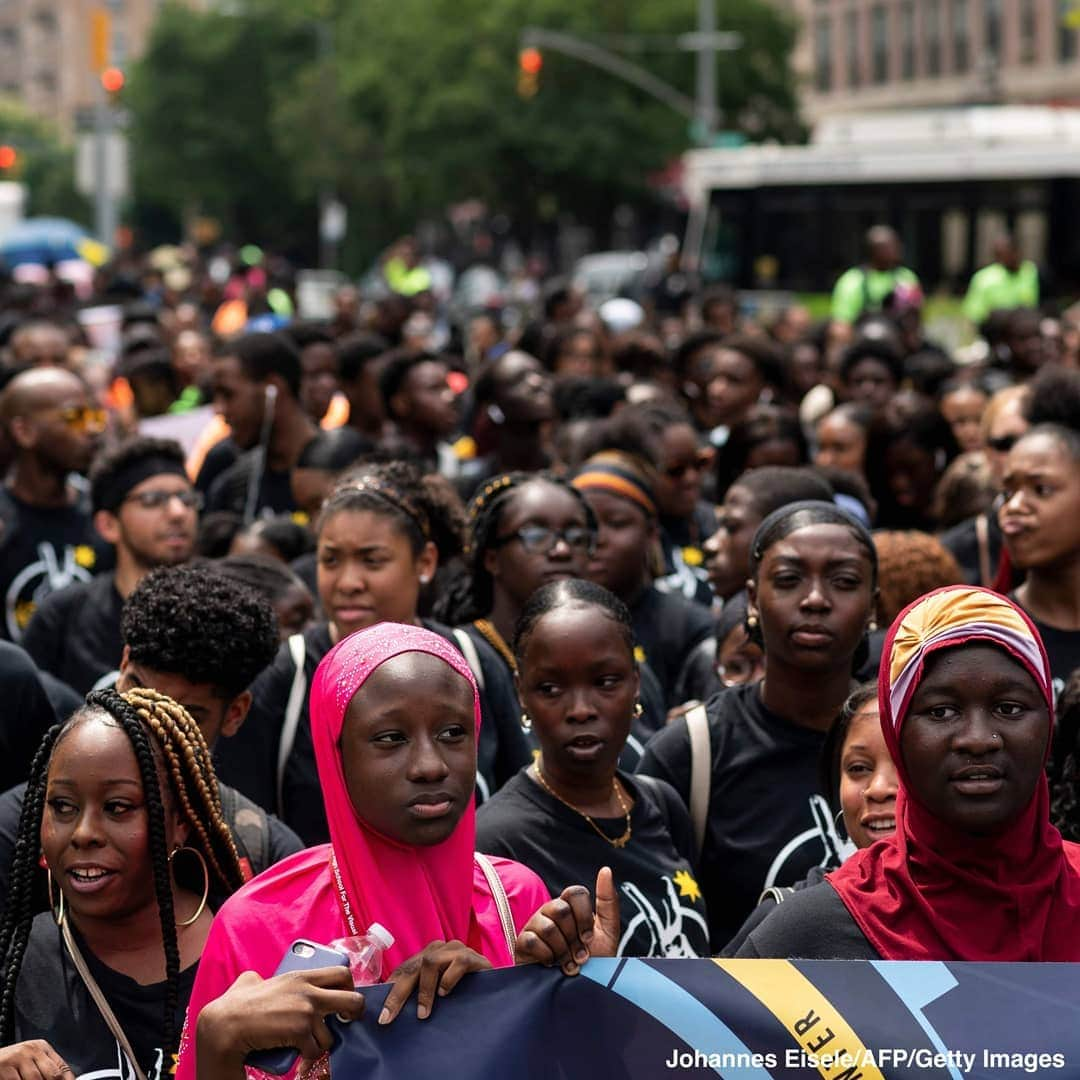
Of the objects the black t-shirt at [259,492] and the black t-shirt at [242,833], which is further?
the black t-shirt at [259,492]

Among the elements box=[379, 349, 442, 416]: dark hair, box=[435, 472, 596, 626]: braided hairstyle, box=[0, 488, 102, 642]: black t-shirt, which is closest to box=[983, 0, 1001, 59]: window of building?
box=[379, 349, 442, 416]: dark hair

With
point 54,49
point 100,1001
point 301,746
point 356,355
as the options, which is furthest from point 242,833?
point 54,49

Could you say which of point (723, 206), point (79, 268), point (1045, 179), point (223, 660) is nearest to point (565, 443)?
point (223, 660)

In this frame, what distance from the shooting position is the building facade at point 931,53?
180 ft

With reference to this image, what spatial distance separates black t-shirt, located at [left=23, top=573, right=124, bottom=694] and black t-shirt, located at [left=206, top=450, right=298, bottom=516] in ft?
6.66

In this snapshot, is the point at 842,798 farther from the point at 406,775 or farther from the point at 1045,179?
the point at 1045,179

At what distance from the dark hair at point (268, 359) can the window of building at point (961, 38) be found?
174ft

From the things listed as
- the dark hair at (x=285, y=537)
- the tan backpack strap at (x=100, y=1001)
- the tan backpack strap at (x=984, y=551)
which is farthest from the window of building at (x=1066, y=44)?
the tan backpack strap at (x=100, y=1001)

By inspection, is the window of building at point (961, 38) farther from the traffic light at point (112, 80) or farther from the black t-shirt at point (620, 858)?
the black t-shirt at point (620, 858)

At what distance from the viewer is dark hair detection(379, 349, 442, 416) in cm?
1019

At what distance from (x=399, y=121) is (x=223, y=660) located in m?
49.3

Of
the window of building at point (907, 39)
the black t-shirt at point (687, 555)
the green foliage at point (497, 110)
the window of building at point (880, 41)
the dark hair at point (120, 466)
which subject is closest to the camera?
the dark hair at point (120, 466)

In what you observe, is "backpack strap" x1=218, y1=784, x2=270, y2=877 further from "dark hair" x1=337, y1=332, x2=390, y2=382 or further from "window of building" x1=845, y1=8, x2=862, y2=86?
"window of building" x1=845, y1=8, x2=862, y2=86

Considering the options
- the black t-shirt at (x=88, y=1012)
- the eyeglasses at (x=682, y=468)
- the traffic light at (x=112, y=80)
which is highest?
the traffic light at (x=112, y=80)
